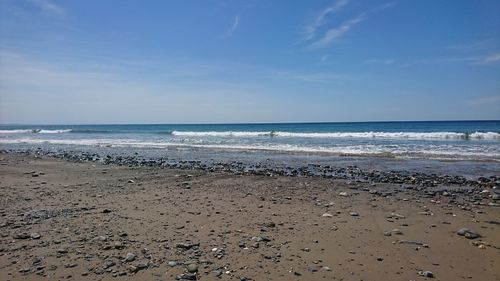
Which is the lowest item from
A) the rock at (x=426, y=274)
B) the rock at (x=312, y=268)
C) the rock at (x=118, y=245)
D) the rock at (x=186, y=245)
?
the rock at (x=312, y=268)

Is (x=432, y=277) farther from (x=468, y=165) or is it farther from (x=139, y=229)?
(x=468, y=165)

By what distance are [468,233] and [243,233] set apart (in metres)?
3.54

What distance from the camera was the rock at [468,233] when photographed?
522cm

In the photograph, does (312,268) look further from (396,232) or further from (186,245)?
(396,232)

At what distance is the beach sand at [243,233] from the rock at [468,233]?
88 mm

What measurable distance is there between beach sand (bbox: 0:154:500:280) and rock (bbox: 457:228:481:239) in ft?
0.29

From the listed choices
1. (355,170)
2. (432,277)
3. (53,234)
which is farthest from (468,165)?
(53,234)

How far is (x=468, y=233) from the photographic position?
5.30m

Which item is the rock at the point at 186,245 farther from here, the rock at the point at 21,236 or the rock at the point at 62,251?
the rock at the point at 21,236

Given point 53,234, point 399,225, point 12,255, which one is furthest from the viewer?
point 399,225

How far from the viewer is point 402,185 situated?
9.55m

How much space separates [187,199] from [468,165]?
11.7 meters

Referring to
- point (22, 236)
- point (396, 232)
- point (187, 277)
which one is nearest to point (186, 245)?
point (187, 277)

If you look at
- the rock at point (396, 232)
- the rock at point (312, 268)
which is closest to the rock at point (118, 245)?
the rock at point (312, 268)
